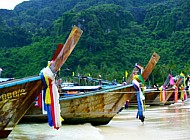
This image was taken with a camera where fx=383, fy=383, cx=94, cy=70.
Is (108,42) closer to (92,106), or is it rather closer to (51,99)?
(92,106)

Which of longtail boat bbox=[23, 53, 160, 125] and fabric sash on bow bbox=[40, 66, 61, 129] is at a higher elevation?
fabric sash on bow bbox=[40, 66, 61, 129]

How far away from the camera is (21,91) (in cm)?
748

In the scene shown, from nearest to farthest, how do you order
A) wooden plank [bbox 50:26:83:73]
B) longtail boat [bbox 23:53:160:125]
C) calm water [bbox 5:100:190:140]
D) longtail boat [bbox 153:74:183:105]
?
wooden plank [bbox 50:26:83:73]
calm water [bbox 5:100:190:140]
longtail boat [bbox 23:53:160:125]
longtail boat [bbox 153:74:183:105]

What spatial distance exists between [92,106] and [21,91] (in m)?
3.24

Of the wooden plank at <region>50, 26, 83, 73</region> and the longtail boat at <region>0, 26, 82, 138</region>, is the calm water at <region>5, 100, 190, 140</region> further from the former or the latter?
the wooden plank at <region>50, 26, 83, 73</region>

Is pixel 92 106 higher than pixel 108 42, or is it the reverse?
pixel 108 42

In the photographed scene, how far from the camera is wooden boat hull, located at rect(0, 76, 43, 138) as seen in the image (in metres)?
7.36

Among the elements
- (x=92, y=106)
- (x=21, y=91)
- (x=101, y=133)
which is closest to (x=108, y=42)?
(x=92, y=106)

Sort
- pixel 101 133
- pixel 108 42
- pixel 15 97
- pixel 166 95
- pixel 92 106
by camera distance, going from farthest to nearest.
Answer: pixel 108 42 → pixel 166 95 → pixel 92 106 → pixel 101 133 → pixel 15 97

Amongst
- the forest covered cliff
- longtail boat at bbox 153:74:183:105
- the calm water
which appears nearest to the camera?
the calm water

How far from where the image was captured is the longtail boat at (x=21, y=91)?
7.35 meters

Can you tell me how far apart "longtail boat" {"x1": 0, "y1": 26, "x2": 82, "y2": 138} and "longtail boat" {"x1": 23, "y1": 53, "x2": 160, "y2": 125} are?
268 cm

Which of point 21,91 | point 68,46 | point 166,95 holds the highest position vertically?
point 68,46

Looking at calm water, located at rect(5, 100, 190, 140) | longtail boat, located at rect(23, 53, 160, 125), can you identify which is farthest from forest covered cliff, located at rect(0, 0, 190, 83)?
calm water, located at rect(5, 100, 190, 140)
